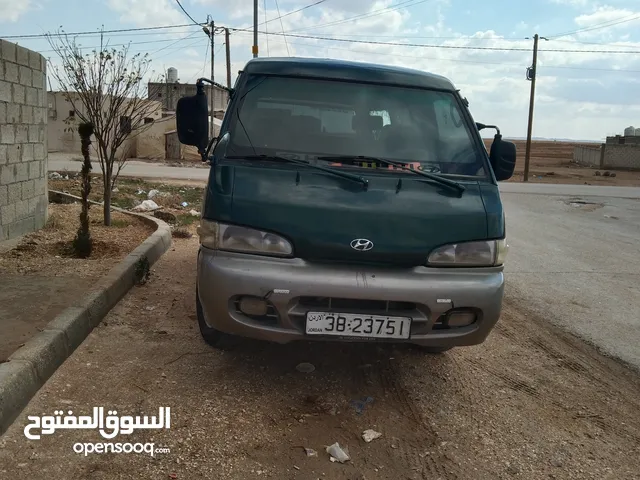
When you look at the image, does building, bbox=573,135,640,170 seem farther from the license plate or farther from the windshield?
the license plate

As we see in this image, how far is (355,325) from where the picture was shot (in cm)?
328

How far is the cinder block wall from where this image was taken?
6543 mm

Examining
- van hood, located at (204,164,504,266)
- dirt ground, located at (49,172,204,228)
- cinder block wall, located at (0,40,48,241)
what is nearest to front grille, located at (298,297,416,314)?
van hood, located at (204,164,504,266)

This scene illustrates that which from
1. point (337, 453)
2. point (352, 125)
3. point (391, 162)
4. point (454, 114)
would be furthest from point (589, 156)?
point (337, 453)

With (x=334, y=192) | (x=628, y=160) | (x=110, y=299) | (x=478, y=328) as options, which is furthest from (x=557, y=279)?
(x=628, y=160)

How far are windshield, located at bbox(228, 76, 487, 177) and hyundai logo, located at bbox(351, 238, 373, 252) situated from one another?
2.26 feet

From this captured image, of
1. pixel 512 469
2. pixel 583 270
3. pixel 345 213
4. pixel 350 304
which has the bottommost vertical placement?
pixel 512 469

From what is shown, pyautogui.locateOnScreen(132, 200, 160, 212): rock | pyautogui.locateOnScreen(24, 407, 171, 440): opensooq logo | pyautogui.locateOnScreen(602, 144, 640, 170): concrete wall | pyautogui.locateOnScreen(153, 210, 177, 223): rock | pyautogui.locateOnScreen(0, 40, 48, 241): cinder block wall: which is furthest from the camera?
pyautogui.locateOnScreen(602, 144, 640, 170): concrete wall

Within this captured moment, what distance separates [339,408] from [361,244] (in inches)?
38.3

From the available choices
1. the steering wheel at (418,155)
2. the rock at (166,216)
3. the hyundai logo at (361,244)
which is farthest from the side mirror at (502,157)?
the rock at (166,216)

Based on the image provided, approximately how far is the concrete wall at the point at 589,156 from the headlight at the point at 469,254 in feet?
134

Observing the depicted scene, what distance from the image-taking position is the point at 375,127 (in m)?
4.02

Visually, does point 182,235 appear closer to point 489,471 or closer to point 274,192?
point 274,192
